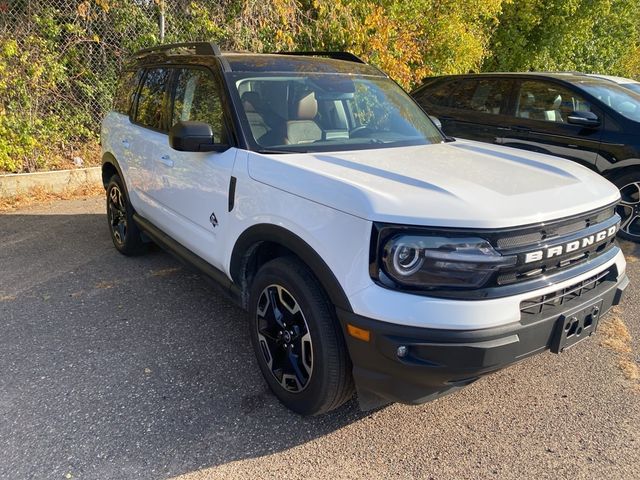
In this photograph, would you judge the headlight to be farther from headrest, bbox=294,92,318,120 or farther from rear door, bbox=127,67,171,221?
rear door, bbox=127,67,171,221

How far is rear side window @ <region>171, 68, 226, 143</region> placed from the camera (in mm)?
3197

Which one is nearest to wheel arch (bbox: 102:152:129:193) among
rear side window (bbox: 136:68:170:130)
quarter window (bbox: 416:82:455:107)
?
rear side window (bbox: 136:68:170:130)

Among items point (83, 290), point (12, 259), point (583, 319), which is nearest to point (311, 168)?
point (583, 319)

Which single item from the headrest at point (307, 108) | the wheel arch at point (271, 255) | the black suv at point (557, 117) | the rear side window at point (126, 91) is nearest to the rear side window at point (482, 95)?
the black suv at point (557, 117)

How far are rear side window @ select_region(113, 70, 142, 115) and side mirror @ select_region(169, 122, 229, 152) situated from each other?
2.07 metres

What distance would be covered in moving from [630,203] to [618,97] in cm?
139

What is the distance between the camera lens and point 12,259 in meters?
4.87

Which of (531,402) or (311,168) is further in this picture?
(531,402)

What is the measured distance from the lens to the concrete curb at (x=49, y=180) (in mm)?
Answer: 6863

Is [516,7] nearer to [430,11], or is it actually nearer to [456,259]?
[430,11]

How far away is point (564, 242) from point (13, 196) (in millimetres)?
7041

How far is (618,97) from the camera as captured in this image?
599 centimetres

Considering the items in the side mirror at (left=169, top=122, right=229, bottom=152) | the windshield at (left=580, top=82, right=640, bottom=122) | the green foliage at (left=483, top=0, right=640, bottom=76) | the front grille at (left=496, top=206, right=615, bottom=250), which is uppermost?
the green foliage at (left=483, top=0, right=640, bottom=76)

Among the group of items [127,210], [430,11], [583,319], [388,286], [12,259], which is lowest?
[12,259]
